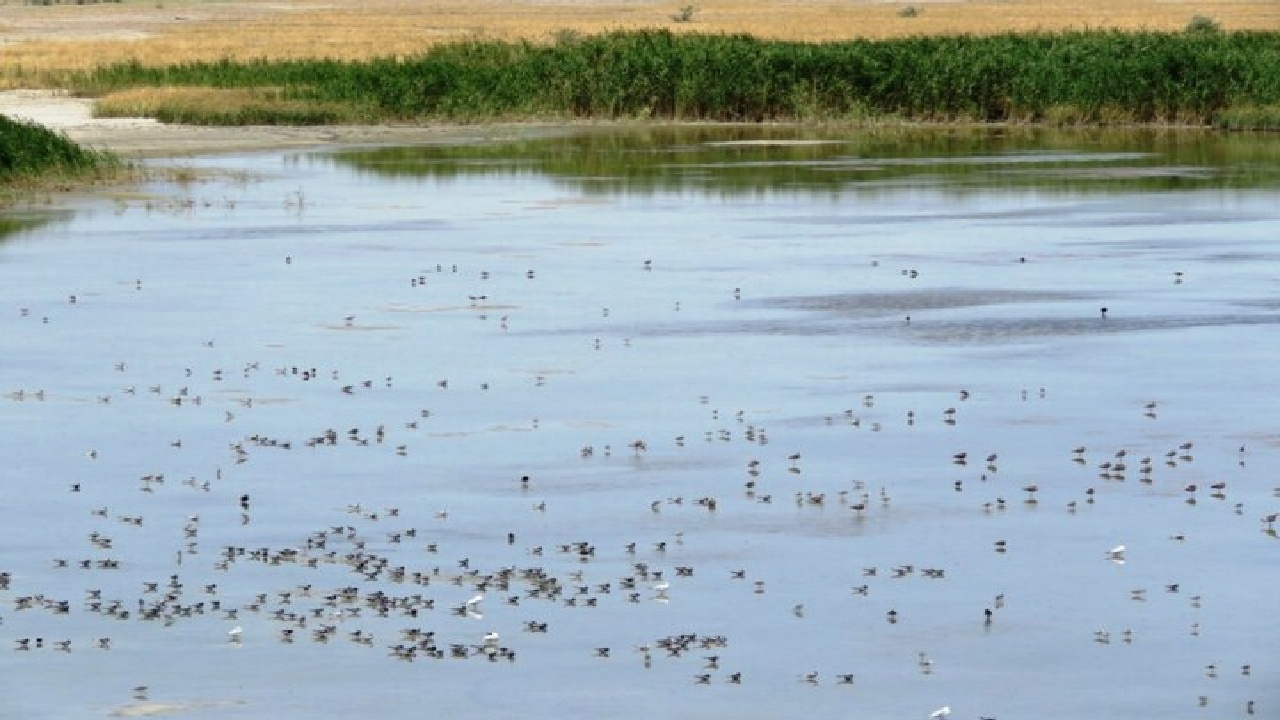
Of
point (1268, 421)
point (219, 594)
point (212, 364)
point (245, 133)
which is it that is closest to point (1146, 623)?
point (219, 594)

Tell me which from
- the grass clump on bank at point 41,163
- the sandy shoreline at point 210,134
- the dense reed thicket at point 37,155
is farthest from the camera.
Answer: the sandy shoreline at point 210,134

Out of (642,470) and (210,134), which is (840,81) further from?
(642,470)

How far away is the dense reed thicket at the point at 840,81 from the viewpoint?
2233 inches

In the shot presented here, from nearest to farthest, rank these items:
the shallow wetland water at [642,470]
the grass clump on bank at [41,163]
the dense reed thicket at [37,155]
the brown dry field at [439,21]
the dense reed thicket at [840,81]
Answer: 1. the shallow wetland water at [642,470]
2. the grass clump on bank at [41,163]
3. the dense reed thicket at [37,155]
4. the dense reed thicket at [840,81]
5. the brown dry field at [439,21]

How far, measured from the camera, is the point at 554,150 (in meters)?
50.8

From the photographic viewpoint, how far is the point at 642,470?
54.7 feet

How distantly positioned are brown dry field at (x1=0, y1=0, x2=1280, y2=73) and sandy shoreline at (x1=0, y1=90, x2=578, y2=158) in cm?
1936

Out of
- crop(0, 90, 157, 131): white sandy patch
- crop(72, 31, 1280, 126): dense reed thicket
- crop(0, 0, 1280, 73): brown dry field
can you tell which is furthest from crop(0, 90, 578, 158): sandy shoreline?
crop(0, 0, 1280, 73): brown dry field

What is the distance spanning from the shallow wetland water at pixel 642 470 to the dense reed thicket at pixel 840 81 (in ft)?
77.0

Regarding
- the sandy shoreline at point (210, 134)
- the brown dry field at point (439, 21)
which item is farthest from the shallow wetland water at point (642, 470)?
the brown dry field at point (439, 21)

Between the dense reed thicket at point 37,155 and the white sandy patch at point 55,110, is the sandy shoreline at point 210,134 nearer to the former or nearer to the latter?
the white sandy patch at point 55,110

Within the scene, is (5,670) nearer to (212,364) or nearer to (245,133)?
(212,364)

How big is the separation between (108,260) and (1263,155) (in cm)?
2366

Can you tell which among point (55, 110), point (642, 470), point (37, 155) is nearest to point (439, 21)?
point (55, 110)
